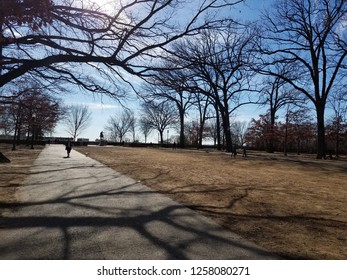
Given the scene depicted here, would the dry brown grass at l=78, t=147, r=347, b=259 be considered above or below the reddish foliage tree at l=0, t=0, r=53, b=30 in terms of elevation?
below

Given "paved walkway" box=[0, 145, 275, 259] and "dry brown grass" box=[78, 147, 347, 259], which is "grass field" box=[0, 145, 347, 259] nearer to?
"dry brown grass" box=[78, 147, 347, 259]

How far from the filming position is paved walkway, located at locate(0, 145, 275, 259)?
4.58 meters

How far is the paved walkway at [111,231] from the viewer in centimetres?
458

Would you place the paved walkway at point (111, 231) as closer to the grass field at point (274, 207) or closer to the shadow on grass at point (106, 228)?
the shadow on grass at point (106, 228)

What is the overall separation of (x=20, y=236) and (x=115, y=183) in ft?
20.4

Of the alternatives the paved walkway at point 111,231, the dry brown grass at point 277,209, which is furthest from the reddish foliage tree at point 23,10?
the dry brown grass at point 277,209

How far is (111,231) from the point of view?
5645mm

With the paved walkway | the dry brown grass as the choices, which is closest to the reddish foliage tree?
the paved walkway

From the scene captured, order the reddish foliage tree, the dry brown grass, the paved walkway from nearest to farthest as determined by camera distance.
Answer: the paved walkway < the dry brown grass < the reddish foliage tree

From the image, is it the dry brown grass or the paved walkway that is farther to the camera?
the dry brown grass

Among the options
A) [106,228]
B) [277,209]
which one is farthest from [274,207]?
[106,228]

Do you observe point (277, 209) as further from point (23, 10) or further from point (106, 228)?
point (23, 10)

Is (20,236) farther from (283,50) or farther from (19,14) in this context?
(283,50)

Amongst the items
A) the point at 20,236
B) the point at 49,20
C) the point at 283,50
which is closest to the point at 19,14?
the point at 49,20
